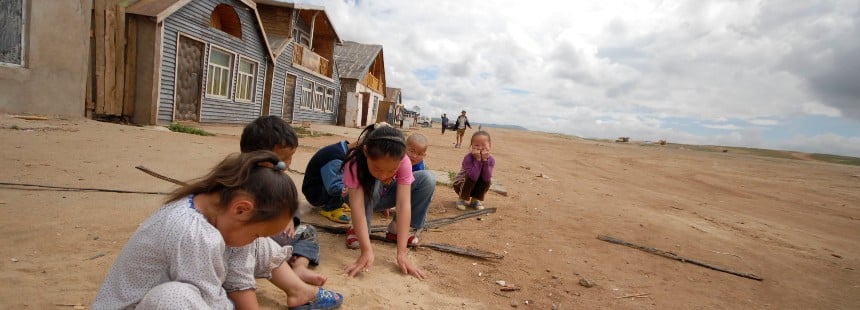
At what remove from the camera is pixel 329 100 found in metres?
22.5

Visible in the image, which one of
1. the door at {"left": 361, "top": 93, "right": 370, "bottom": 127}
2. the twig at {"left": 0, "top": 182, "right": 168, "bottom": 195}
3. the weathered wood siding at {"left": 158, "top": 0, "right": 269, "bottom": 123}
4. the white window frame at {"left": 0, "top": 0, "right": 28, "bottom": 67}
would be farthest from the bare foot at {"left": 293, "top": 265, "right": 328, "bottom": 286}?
the door at {"left": 361, "top": 93, "right": 370, "bottom": 127}

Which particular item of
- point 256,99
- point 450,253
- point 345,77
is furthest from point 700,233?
point 345,77

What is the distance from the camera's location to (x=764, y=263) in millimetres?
3830

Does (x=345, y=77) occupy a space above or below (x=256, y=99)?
above

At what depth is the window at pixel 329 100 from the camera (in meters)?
22.0

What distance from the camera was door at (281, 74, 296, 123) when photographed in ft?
57.2

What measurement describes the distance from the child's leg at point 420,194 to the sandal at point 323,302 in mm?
1250

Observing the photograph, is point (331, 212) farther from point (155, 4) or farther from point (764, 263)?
point (155, 4)

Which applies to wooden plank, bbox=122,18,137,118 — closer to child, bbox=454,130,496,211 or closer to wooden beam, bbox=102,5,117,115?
wooden beam, bbox=102,5,117,115

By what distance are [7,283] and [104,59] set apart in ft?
28.2

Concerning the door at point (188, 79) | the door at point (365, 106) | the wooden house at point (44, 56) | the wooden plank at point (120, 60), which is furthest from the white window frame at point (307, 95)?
the wooden house at point (44, 56)

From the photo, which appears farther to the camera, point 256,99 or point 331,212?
point 256,99

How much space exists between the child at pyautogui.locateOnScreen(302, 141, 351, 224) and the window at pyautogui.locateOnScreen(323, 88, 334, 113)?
19097 mm

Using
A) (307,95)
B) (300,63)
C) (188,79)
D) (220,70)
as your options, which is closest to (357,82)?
(307,95)
